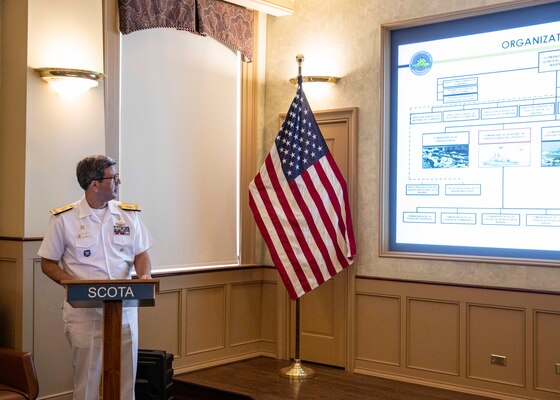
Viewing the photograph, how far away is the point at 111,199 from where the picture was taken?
3639 millimetres

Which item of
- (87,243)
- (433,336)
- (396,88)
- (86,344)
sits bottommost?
(433,336)

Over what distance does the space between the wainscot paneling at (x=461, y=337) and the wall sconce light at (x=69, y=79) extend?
244 centimetres

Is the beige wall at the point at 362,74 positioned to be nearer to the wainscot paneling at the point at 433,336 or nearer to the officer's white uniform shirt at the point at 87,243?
the wainscot paneling at the point at 433,336

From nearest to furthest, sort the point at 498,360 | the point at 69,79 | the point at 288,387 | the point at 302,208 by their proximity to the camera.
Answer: the point at 69,79 → the point at 498,360 → the point at 288,387 → the point at 302,208

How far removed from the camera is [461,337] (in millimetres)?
5023

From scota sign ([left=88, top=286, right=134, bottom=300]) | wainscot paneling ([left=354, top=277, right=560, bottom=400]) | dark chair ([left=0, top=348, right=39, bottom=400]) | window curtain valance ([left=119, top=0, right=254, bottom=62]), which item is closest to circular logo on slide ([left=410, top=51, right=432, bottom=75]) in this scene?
window curtain valance ([left=119, top=0, right=254, bottom=62])

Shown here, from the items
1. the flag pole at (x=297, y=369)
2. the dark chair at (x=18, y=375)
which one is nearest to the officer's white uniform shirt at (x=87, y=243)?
the dark chair at (x=18, y=375)

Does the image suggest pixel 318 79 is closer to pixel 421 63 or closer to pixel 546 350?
pixel 421 63

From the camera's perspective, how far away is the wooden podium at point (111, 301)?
9.86 ft

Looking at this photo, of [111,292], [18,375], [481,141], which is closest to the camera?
[111,292]

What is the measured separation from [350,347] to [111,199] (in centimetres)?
262

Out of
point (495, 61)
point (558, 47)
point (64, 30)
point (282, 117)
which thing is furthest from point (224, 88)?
point (558, 47)

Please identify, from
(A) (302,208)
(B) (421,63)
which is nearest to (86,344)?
(A) (302,208)

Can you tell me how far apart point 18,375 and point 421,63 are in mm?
3421
